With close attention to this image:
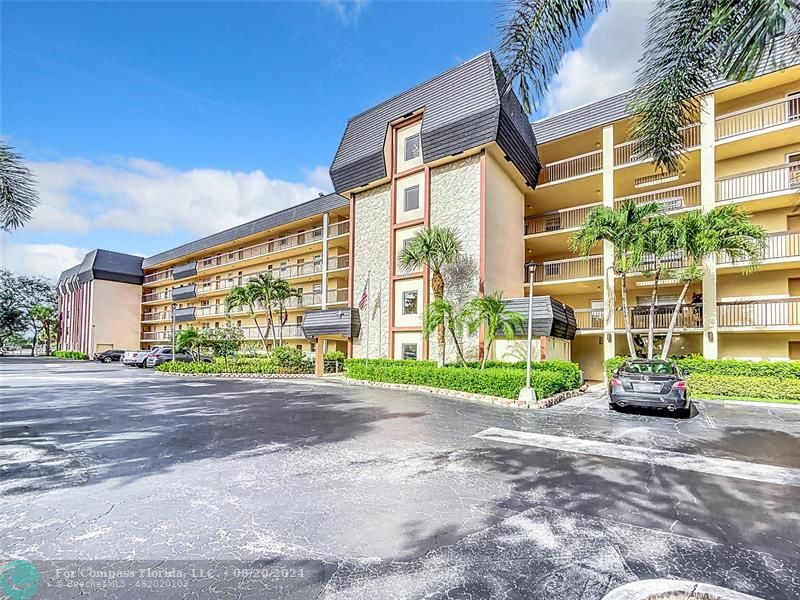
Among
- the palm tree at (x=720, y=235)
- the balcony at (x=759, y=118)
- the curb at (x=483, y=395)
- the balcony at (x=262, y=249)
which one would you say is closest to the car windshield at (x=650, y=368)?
the curb at (x=483, y=395)

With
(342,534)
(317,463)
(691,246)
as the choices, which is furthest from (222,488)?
(691,246)

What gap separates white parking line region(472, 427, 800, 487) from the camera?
6273 millimetres

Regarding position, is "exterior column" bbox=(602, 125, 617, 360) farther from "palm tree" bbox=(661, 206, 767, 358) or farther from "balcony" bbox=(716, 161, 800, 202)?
"balcony" bbox=(716, 161, 800, 202)

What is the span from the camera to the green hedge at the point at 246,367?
82.4 ft

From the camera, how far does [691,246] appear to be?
622 inches

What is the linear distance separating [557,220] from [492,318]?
1086cm

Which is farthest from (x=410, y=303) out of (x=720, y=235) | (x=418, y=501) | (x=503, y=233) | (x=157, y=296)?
(x=157, y=296)

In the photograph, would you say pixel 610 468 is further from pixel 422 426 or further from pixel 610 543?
pixel 422 426

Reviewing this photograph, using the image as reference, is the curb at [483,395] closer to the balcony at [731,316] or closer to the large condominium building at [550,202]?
the large condominium building at [550,202]

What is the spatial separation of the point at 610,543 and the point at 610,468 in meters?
2.84

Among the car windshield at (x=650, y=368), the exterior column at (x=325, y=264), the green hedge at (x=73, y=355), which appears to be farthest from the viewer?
the green hedge at (x=73, y=355)

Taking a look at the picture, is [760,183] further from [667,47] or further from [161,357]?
[161,357]

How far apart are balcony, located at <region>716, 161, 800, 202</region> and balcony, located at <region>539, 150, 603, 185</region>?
528cm

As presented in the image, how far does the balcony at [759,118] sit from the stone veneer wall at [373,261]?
16077mm
